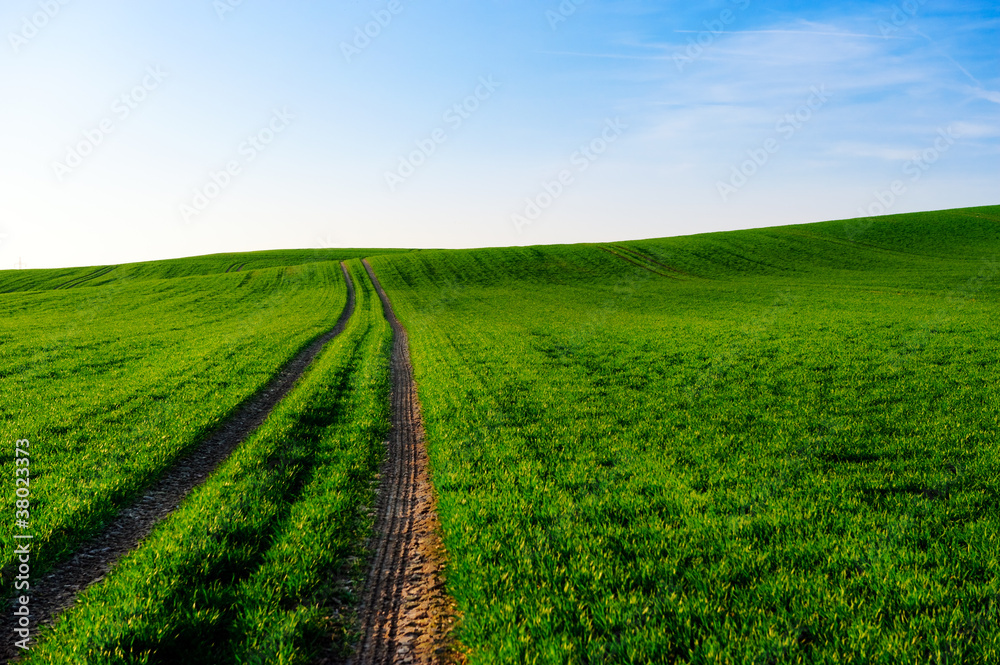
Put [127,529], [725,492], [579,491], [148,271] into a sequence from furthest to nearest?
1. [148,271]
2. [579,491]
3. [725,492]
4. [127,529]

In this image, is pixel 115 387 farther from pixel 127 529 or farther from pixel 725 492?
pixel 725 492

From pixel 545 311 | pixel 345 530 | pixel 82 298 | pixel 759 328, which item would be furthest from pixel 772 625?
pixel 82 298

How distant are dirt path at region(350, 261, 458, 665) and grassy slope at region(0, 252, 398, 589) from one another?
4.06 metres

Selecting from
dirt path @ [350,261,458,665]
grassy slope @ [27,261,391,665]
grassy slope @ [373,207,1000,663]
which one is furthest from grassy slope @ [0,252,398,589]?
grassy slope @ [373,207,1000,663]

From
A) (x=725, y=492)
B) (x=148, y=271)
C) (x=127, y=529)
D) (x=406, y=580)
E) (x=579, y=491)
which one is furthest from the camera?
(x=148, y=271)

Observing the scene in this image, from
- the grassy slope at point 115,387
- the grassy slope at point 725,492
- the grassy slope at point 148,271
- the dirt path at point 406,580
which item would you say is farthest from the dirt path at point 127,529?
the grassy slope at point 148,271

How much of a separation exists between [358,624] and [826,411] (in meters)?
11.4

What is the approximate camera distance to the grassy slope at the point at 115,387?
7821 millimetres

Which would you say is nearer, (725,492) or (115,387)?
(725,492)

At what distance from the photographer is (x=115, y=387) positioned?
1552 centimetres

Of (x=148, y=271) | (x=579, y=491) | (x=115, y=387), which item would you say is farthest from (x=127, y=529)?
(x=148, y=271)

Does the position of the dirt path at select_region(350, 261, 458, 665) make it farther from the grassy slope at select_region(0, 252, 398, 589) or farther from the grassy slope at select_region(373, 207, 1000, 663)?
the grassy slope at select_region(0, 252, 398, 589)

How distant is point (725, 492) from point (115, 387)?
1738 cm

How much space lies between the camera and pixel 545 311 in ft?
133
